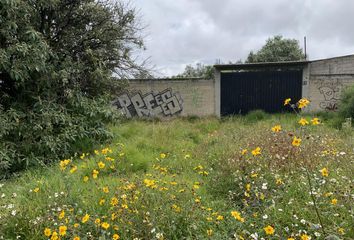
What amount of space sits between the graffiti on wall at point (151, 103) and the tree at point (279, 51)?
1797cm

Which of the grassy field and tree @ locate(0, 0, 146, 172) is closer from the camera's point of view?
the grassy field

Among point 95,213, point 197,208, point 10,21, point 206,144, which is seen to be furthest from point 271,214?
point 10,21

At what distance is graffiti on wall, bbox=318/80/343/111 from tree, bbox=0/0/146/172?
8063 millimetres

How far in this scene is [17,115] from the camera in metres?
5.82

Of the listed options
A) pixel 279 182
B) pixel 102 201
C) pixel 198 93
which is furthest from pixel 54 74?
pixel 198 93

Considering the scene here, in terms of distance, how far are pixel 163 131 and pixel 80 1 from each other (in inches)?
149

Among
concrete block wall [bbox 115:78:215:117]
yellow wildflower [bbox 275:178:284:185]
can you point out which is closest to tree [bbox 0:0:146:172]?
yellow wildflower [bbox 275:178:284:185]

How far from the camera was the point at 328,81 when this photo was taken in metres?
12.3

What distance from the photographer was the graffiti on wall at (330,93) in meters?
12.2

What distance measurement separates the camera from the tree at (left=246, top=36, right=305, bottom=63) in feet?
94.9

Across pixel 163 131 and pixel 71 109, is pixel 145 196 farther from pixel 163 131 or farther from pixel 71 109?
pixel 163 131

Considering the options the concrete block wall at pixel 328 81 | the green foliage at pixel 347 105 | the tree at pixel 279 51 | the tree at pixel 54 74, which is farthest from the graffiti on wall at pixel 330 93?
the tree at pixel 279 51

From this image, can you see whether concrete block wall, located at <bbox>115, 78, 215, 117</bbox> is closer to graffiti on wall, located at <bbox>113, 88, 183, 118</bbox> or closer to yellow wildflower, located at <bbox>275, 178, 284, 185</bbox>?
graffiti on wall, located at <bbox>113, 88, 183, 118</bbox>

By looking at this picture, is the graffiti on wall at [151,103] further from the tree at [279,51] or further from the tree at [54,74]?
the tree at [279,51]
